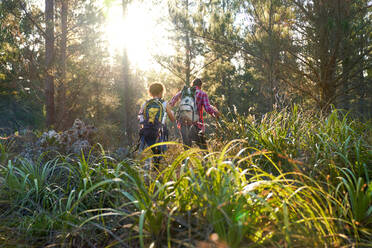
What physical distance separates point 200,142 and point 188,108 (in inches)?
26.4

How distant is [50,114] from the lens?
10.3 metres

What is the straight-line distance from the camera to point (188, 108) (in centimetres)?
525

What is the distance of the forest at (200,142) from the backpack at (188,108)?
44 mm

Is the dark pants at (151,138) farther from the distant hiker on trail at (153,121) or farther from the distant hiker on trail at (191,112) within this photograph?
the distant hiker on trail at (191,112)

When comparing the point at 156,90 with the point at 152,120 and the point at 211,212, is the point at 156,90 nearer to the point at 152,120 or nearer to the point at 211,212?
the point at 152,120

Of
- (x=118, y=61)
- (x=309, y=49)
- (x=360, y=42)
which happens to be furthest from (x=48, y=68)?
(x=118, y=61)

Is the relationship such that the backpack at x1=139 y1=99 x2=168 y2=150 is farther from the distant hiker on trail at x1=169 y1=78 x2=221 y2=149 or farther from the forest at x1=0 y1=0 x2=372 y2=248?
the distant hiker on trail at x1=169 y1=78 x2=221 y2=149

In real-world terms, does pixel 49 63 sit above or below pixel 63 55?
below

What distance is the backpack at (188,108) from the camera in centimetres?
526

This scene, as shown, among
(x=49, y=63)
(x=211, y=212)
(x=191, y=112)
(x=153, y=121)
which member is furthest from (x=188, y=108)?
(x=49, y=63)

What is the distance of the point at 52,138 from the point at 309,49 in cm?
702

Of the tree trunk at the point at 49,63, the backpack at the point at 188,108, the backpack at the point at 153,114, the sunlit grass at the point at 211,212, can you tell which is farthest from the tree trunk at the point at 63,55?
the sunlit grass at the point at 211,212

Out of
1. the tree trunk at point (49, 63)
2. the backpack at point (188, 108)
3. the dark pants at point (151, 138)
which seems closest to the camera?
the dark pants at point (151, 138)

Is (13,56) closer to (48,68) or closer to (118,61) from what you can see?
(48,68)
